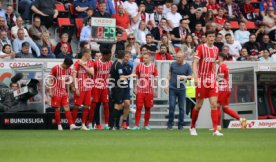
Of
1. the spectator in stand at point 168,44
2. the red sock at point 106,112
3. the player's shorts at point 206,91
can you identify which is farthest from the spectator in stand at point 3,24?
the player's shorts at point 206,91

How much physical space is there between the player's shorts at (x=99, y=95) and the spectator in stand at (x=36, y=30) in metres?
4.01

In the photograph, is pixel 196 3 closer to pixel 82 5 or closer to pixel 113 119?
pixel 82 5

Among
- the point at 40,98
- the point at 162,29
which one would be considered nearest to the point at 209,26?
the point at 162,29

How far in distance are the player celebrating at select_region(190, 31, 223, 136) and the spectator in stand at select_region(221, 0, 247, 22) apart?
1427 centimetres

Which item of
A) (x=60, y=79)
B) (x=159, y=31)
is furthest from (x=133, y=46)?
(x=60, y=79)

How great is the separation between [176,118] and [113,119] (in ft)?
12.4

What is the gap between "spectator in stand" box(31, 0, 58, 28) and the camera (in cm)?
2762

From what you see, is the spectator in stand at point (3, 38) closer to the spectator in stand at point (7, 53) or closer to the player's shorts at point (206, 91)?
the spectator in stand at point (7, 53)

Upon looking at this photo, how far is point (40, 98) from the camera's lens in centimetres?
2495

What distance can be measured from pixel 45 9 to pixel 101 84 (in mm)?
4976

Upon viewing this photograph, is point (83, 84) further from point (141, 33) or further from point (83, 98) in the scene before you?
point (141, 33)

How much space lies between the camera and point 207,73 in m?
18.7

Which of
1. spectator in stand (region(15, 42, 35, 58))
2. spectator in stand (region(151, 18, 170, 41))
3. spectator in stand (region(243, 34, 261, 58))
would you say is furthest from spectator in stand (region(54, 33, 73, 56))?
spectator in stand (region(243, 34, 261, 58))

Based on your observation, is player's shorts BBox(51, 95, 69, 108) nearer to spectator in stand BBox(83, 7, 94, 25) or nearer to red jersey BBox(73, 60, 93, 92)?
red jersey BBox(73, 60, 93, 92)
